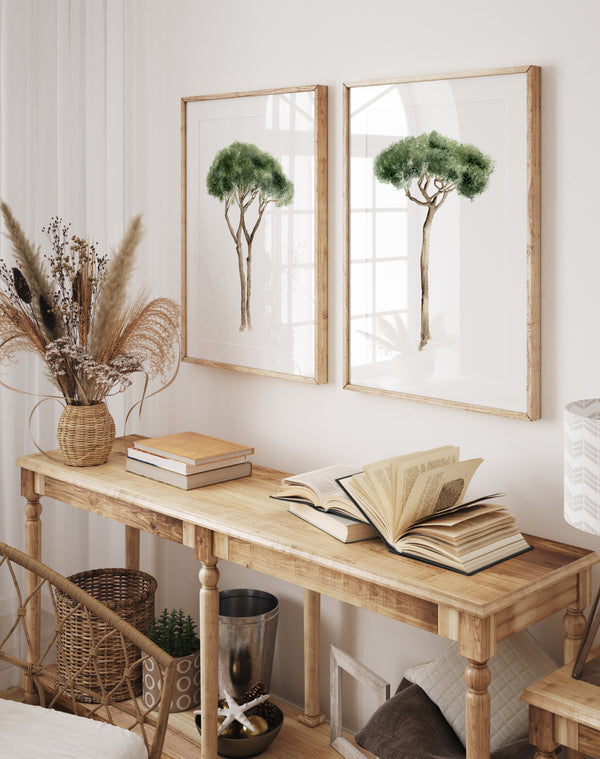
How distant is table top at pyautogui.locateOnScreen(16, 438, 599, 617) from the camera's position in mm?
1680

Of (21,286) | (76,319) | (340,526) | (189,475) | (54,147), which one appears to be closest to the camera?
(340,526)

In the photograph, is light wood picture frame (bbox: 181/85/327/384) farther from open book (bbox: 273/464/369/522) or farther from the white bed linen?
the white bed linen

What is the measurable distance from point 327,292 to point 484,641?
108 cm

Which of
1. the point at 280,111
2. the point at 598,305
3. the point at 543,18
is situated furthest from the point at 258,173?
the point at 598,305

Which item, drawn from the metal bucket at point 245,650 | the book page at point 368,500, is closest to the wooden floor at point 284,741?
the metal bucket at point 245,650

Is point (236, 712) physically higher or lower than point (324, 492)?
lower

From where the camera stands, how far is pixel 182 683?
2.57 meters

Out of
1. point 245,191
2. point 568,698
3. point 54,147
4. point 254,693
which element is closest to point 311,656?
point 254,693

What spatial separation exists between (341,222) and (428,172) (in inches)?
12.3

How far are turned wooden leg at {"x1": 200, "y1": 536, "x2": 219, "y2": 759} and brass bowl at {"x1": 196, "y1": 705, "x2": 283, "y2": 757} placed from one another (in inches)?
5.4

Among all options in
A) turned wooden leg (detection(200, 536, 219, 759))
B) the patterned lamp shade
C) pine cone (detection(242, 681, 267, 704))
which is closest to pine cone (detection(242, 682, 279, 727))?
pine cone (detection(242, 681, 267, 704))

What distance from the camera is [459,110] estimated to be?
2.03 meters

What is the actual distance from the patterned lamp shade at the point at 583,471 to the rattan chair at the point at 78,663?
85 centimetres

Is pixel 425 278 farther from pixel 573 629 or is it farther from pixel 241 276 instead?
pixel 573 629
